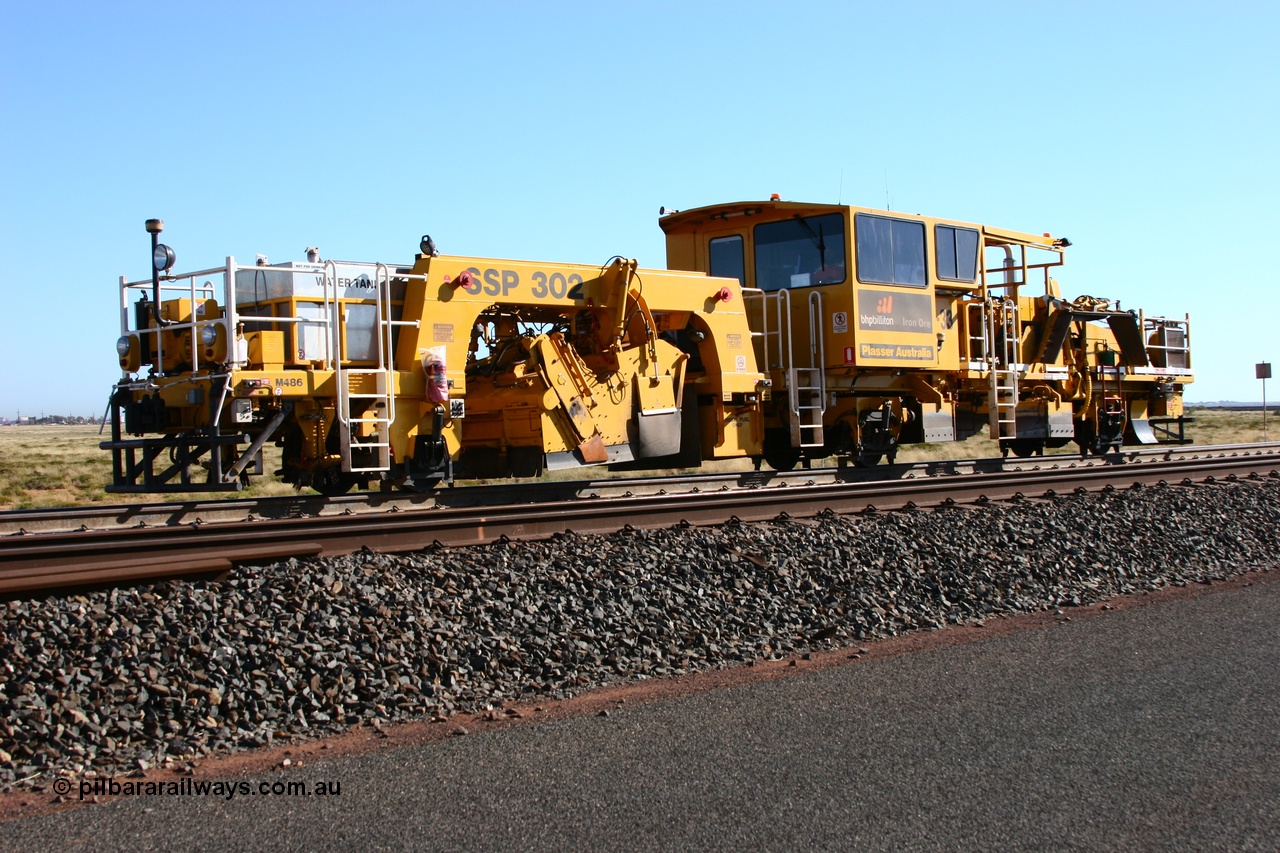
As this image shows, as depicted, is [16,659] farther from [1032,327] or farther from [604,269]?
[1032,327]

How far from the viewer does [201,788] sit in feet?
15.1

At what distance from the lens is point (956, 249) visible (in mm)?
14648

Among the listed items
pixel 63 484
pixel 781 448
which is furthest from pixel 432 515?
pixel 63 484

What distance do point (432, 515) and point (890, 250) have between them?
7.35 meters

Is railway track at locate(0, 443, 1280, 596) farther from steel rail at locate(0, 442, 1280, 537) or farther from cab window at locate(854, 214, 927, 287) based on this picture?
cab window at locate(854, 214, 927, 287)

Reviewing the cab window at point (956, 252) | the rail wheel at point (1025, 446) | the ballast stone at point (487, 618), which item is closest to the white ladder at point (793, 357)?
the cab window at point (956, 252)

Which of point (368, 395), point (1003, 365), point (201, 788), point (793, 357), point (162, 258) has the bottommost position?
point (201, 788)

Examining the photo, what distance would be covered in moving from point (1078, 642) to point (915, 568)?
174cm

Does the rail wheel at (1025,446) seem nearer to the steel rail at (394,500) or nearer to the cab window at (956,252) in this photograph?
the steel rail at (394,500)

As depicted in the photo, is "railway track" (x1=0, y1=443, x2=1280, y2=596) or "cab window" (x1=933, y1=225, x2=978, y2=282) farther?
"cab window" (x1=933, y1=225, x2=978, y2=282)

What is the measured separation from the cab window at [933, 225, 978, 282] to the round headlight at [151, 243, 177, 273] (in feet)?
29.2

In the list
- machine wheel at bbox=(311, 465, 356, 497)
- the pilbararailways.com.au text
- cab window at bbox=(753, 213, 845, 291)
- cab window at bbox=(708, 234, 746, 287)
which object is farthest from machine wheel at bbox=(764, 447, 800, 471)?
the pilbararailways.com.au text

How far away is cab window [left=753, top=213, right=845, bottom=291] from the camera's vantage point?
13352 mm

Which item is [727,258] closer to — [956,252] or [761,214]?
[761,214]
